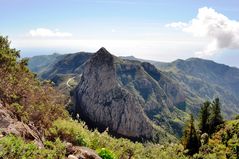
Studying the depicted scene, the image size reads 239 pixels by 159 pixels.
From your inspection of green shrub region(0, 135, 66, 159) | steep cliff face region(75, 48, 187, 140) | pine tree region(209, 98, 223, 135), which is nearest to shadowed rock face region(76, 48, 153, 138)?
steep cliff face region(75, 48, 187, 140)

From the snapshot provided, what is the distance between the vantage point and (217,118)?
9494 cm

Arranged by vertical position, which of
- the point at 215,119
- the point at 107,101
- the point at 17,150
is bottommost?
the point at 107,101

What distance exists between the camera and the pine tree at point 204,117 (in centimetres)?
9531

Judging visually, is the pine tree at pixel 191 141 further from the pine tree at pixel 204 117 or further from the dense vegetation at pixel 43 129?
the dense vegetation at pixel 43 129

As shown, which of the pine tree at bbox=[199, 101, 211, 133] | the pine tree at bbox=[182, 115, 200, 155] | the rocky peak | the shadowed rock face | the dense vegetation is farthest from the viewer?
the rocky peak

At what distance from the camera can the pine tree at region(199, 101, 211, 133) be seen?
95.3 m

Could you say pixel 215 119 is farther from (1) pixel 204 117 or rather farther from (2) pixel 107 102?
(2) pixel 107 102

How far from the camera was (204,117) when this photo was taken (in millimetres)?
95438

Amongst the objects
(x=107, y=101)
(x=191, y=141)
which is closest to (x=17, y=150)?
(x=191, y=141)

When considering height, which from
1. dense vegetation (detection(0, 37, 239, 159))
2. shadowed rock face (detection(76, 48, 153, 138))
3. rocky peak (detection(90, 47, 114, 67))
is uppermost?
rocky peak (detection(90, 47, 114, 67))

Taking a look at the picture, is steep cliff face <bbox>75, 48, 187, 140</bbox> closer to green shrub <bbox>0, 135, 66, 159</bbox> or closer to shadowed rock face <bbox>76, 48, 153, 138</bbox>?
shadowed rock face <bbox>76, 48, 153, 138</bbox>

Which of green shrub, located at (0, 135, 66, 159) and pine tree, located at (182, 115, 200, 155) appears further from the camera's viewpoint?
pine tree, located at (182, 115, 200, 155)

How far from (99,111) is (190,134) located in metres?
82.8

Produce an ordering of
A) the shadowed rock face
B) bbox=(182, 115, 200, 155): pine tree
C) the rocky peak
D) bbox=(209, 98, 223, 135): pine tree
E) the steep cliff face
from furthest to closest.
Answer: the rocky peak, the shadowed rock face, the steep cliff face, bbox=(209, 98, 223, 135): pine tree, bbox=(182, 115, 200, 155): pine tree
